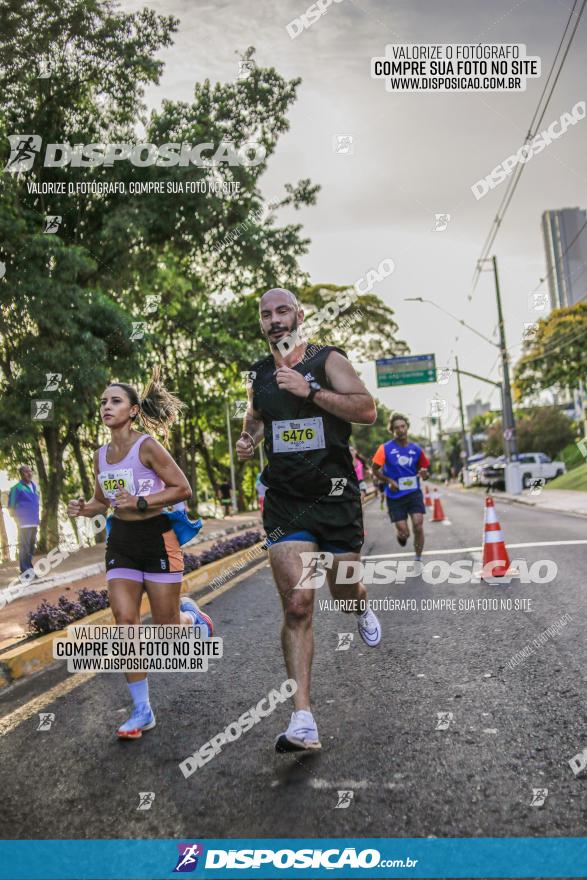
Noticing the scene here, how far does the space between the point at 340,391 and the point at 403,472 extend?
6476 millimetres

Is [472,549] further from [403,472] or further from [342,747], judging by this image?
[342,747]

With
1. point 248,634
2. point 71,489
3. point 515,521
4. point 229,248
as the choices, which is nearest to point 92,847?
point 248,634

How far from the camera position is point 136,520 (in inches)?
169

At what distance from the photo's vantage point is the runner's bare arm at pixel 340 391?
365cm

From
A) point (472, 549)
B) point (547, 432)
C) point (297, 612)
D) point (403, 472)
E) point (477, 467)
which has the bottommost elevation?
point (477, 467)

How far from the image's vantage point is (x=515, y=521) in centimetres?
1738

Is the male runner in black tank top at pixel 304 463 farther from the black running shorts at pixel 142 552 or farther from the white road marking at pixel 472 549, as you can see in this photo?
the white road marking at pixel 472 549

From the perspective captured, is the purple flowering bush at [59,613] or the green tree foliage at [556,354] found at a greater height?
the green tree foliage at [556,354]

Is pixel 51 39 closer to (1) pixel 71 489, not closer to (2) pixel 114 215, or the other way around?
(2) pixel 114 215

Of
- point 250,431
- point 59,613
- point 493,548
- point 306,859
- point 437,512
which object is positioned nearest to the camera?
point 306,859

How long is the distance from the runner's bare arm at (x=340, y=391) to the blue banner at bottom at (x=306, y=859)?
179 centimetres

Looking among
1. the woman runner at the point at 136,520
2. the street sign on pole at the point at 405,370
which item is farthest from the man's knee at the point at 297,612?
the street sign on pole at the point at 405,370

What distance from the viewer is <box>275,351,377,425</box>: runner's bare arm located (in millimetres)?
3652

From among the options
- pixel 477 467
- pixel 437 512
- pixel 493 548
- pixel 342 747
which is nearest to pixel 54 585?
pixel 493 548
